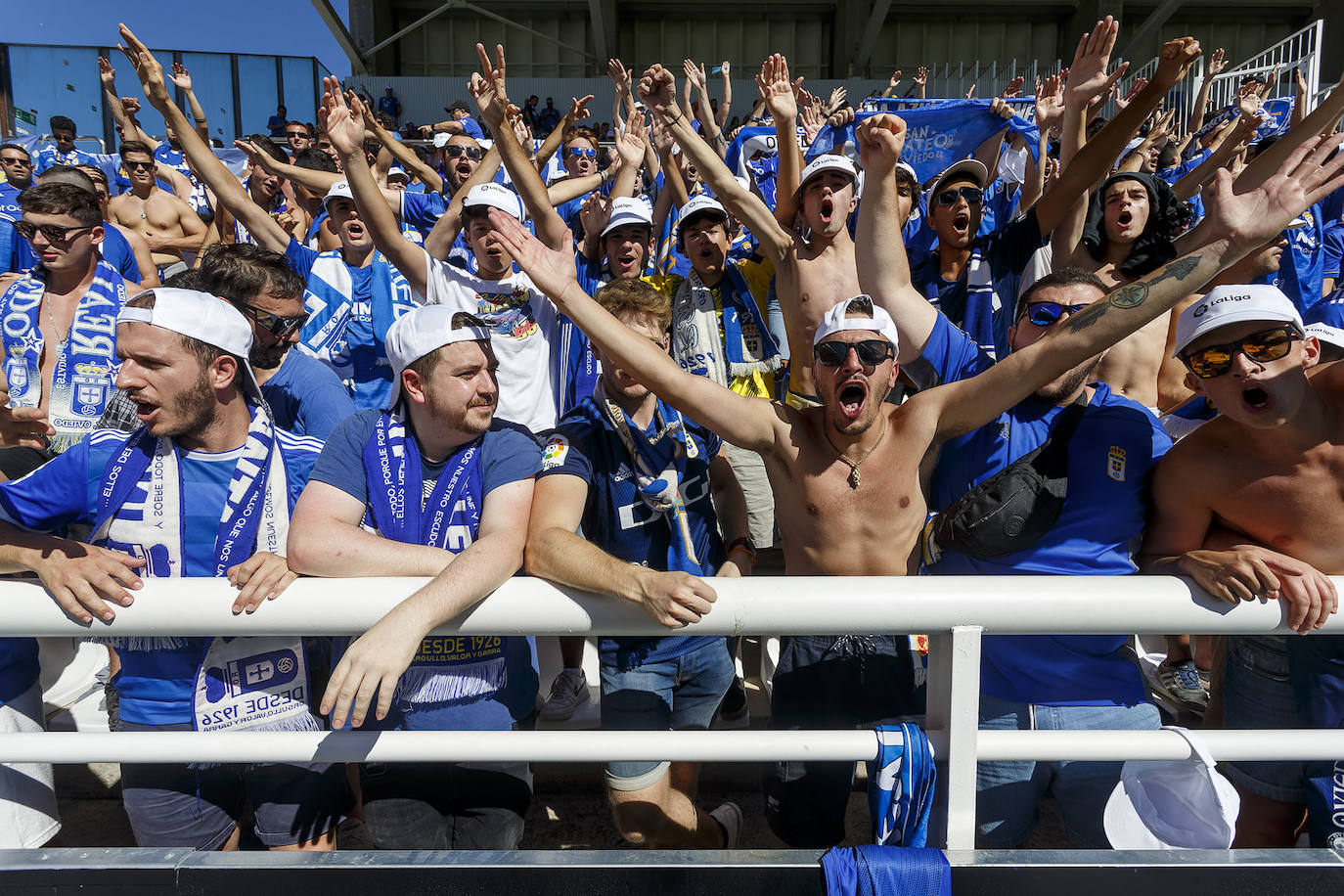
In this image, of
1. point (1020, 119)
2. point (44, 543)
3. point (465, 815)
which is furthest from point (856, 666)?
point (1020, 119)

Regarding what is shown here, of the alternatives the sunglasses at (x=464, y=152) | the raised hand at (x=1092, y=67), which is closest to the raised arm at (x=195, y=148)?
the sunglasses at (x=464, y=152)

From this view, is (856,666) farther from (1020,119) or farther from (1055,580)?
(1020,119)

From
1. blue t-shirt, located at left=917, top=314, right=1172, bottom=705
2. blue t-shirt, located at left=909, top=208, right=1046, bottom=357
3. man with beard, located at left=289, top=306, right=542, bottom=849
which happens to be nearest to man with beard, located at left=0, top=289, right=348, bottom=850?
man with beard, located at left=289, top=306, right=542, bottom=849

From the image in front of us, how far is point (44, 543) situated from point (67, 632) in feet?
1.54

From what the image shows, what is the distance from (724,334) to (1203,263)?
2.68m

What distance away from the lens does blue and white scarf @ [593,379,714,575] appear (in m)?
2.64

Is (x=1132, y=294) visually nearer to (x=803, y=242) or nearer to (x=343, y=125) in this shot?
(x=803, y=242)

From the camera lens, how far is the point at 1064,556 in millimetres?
2508

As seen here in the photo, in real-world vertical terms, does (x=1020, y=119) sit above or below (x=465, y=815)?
above

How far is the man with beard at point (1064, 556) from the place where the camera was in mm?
2422

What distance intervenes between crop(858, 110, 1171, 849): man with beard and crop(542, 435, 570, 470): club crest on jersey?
122 cm

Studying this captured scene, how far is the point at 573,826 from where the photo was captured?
3201 millimetres

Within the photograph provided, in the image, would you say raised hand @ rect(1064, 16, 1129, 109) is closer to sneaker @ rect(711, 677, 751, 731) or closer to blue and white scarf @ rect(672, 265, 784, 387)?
blue and white scarf @ rect(672, 265, 784, 387)

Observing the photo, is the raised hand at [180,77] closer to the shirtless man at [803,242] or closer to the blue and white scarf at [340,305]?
the blue and white scarf at [340,305]
